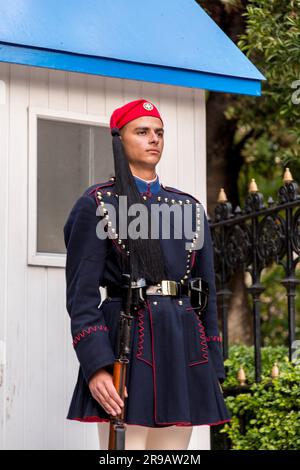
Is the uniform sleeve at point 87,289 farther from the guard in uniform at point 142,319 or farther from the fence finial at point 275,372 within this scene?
the fence finial at point 275,372

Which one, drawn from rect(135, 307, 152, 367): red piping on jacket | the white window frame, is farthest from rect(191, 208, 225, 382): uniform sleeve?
the white window frame

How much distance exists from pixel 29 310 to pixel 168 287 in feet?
5.00

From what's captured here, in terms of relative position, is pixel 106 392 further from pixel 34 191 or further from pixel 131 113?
pixel 34 191

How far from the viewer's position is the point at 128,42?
6047 mm

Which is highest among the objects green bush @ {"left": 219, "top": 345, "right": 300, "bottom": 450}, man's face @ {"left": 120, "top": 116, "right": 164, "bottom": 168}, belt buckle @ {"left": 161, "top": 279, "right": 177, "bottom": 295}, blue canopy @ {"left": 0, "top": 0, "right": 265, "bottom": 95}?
blue canopy @ {"left": 0, "top": 0, "right": 265, "bottom": 95}

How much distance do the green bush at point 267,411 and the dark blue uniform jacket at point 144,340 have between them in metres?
2.17

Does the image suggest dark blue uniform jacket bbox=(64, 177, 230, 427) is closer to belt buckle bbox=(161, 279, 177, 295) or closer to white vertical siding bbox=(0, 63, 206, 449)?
belt buckle bbox=(161, 279, 177, 295)

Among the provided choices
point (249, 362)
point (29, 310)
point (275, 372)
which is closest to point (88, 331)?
point (29, 310)

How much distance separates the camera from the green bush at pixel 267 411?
6.73 meters

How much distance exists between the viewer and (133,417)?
434 centimetres

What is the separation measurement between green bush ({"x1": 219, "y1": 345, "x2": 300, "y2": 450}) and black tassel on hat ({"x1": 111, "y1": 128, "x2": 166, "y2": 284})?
8.42 ft

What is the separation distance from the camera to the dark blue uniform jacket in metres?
4.37

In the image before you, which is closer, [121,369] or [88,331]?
[121,369]

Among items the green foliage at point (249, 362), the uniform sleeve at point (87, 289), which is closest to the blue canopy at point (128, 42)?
the uniform sleeve at point (87, 289)
